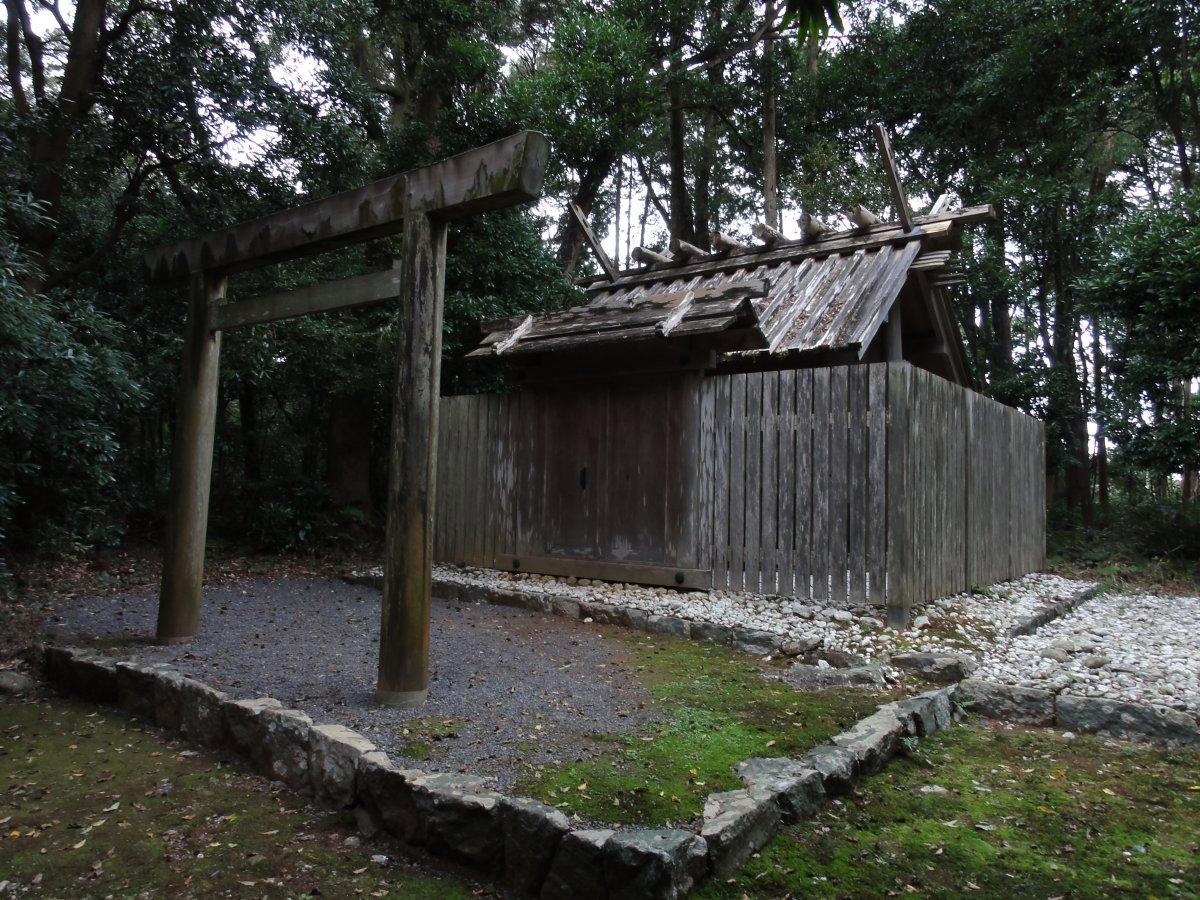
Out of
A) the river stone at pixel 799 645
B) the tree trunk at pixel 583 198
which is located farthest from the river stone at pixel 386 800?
the tree trunk at pixel 583 198

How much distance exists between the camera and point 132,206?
790cm

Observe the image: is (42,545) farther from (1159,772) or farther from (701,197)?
(701,197)

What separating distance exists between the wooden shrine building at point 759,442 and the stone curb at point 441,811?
4226 millimetres

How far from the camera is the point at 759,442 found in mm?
7023

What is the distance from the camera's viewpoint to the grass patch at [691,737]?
2.90m

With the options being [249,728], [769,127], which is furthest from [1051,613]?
[769,127]

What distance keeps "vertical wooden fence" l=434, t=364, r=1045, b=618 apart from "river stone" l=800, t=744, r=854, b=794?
2.98m

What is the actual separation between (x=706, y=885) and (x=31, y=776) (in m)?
3.30

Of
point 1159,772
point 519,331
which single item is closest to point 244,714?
point 1159,772

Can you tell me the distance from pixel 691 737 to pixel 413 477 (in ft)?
6.38

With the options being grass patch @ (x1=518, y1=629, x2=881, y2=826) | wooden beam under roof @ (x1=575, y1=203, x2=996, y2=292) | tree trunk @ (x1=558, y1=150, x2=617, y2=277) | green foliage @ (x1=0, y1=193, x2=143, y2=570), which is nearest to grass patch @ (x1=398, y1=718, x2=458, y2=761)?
grass patch @ (x1=518, y1=629, x2=881, y2=826)

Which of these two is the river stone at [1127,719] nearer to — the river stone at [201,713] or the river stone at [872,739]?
the river stone at [872,739]

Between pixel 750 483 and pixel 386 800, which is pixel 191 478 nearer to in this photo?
pixel 386 800

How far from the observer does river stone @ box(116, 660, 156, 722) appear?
4.42 metres
